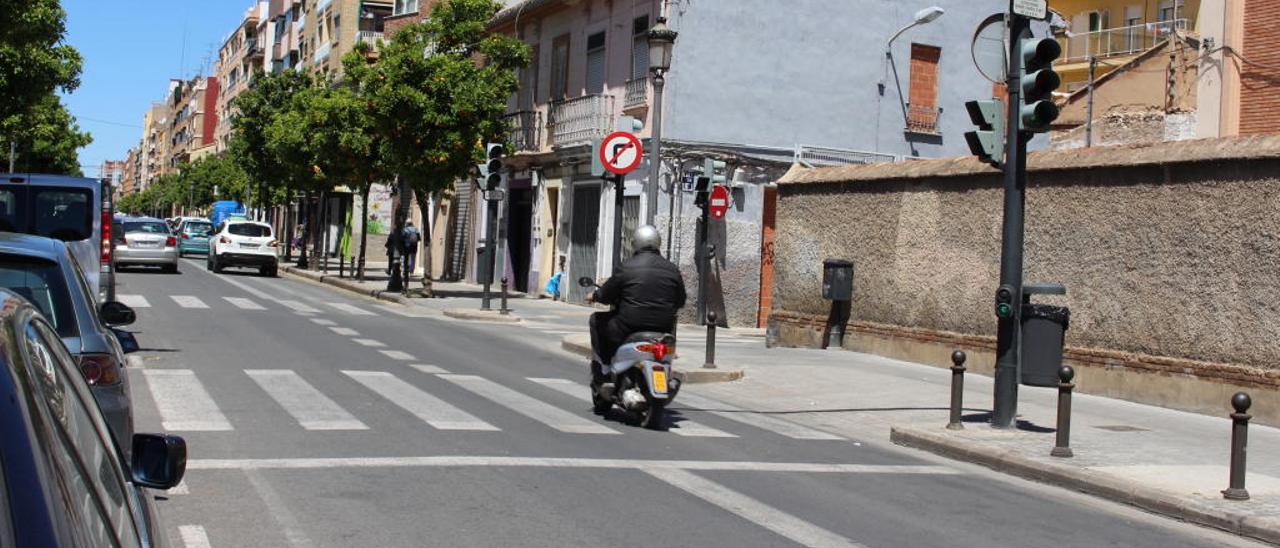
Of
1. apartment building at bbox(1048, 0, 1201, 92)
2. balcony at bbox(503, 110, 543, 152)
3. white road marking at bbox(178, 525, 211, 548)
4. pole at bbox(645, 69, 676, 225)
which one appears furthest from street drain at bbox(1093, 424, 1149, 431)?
apartment building at bbox(1048, 0, 1201, 92)

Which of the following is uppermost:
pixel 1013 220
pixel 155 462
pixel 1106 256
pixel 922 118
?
pixel 922 118

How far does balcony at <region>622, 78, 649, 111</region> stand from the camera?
2809 centimetres

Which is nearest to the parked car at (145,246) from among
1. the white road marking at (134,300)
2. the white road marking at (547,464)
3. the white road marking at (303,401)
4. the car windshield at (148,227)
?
the car windshield at (148,227)

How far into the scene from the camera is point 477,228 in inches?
1528

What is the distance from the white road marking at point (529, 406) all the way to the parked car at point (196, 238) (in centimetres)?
A: 4221

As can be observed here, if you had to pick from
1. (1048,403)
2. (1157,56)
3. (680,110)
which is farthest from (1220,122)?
(1048,403)

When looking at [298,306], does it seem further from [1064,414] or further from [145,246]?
[1064,414]

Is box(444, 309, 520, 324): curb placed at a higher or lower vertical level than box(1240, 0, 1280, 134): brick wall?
lower

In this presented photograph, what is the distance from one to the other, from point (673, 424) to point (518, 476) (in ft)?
11.8

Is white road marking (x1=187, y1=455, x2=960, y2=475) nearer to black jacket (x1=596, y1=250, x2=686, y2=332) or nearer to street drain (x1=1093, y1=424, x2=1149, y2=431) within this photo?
black jacket (x1=596, y1=250, x2=686, y2=332)

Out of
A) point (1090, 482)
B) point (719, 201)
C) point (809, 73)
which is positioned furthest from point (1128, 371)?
point (809, 73)

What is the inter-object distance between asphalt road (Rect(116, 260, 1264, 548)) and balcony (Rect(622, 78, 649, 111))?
Answer: 554 inches

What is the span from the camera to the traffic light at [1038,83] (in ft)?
35.6

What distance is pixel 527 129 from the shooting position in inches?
1364
